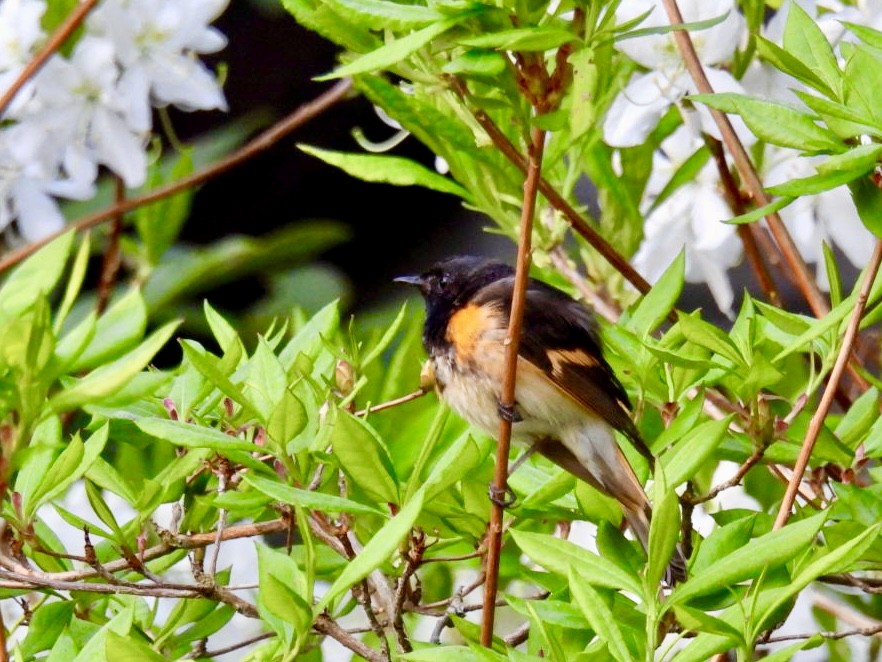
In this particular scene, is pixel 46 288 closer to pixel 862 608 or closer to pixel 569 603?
pixel 569 603

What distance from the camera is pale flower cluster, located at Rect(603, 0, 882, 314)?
5.78ft

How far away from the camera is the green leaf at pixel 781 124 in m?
1.11

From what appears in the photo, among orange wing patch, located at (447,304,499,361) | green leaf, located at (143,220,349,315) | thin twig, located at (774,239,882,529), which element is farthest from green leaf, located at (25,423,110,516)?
green leaf, located at (143,220,349,315)

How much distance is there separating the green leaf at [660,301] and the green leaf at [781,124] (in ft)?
0.96

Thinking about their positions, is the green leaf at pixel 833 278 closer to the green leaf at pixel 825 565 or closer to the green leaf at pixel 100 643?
the green leaf at pixel 825 565

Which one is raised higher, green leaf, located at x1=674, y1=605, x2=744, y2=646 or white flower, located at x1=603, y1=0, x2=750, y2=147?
white flower, located at x1=603, y1=0, x2=750, y2=147

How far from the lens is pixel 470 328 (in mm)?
2008

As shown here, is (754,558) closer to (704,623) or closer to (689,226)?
(704,623)

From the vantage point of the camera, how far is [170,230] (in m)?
2.57

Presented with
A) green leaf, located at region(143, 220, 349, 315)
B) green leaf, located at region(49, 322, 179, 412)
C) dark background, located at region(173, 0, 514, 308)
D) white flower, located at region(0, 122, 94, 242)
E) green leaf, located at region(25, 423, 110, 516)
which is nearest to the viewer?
green leaf, located at region(49, 322, 179, 412)

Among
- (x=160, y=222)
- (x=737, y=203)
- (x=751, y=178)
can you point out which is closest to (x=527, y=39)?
(x=751, y=178)

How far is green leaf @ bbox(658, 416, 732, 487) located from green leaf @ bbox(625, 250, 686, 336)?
0.82 feet

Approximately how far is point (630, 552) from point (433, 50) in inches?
19.0

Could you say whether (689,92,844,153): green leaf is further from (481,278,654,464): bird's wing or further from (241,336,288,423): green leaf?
(481,278,654,464): bird's wing
